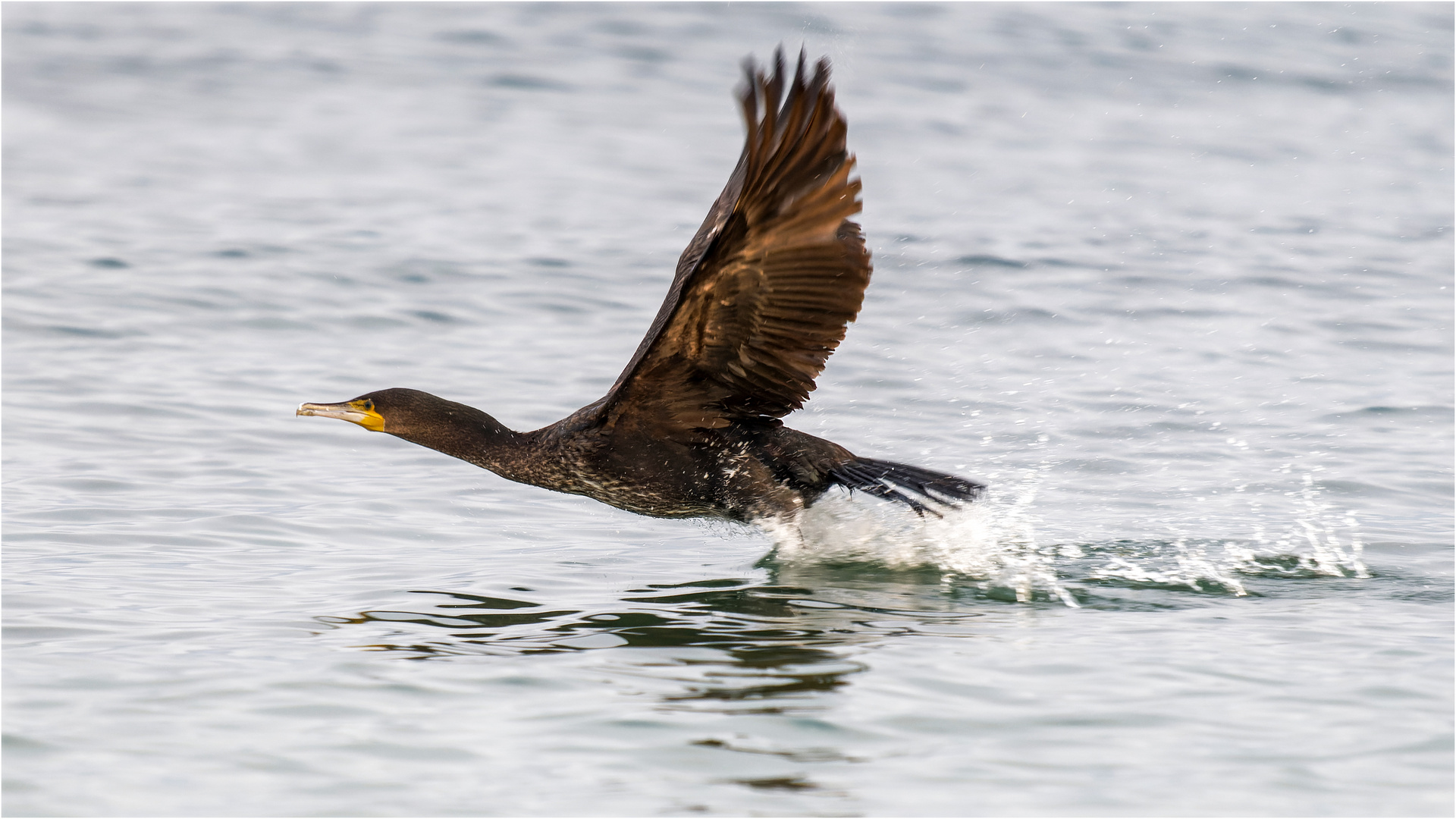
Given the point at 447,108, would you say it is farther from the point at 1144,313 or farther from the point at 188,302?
the point at 1144,313

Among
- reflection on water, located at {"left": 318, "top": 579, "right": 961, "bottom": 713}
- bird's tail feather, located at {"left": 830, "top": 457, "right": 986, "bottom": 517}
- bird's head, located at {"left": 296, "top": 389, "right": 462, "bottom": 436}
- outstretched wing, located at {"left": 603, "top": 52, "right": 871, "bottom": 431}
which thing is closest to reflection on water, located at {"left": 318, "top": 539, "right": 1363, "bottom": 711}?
reflection on water, located at {"left": 318, "top": 579, "right": 961, "bottom": 713}

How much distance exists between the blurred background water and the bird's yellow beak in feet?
1.55

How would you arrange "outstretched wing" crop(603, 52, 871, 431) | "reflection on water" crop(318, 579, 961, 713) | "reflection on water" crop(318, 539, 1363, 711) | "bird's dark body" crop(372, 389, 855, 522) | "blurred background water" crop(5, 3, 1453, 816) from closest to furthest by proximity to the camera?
"blurred background water" crop(5, 3, 1453, 816)
"reflection on water" crop(318, 579, 961, 713)
"reflection on water" crop(318, 539, 1363, 711)
"outstretched wing" crop(603, 52, 871, 431)
"bird's dark body" crop(372, 389, 855, 522)

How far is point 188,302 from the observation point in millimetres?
9828

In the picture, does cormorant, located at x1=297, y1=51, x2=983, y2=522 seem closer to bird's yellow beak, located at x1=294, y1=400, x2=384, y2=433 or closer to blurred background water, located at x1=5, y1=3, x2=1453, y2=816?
bird's yellow beak, located at x1=294, y1=400, x2=384, y2=433

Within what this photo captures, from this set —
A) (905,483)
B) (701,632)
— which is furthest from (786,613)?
(905,483)

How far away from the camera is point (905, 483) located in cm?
570

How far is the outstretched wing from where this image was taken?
479 centimetres

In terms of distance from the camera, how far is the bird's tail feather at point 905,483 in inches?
222

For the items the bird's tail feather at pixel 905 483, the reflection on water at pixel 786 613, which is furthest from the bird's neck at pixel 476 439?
the bird's tail feather at pixel 905 483

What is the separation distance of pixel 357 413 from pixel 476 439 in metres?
0.45

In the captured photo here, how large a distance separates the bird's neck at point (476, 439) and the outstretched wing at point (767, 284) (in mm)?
460

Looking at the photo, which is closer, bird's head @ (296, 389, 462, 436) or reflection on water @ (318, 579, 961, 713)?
reflection on water @ (318, 579, 961, 713)

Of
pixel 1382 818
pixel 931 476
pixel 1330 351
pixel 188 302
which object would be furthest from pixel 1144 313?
pixel 1382 818
